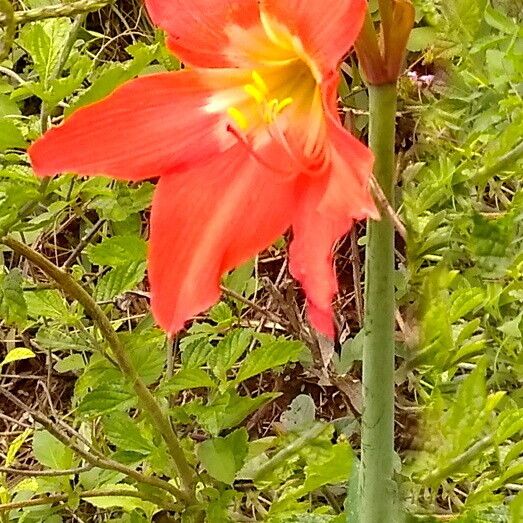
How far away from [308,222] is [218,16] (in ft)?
0.26

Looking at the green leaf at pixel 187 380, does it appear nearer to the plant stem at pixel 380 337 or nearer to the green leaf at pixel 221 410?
the green leaf at pixel 221 410

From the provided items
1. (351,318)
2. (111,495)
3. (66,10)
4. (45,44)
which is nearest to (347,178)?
(66,10)

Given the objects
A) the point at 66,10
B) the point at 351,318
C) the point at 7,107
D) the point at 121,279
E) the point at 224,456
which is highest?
the point at 66,10

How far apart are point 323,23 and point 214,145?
7 cm

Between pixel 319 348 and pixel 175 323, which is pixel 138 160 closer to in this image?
pixel 175 323

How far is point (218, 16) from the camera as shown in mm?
335

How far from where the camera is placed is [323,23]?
0.30m

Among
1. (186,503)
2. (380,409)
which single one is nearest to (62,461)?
(186,503)

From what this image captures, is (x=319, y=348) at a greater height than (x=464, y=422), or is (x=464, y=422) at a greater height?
(x=464, y=422)

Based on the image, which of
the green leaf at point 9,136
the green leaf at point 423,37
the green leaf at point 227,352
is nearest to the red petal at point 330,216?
the green leaf at point 423,37

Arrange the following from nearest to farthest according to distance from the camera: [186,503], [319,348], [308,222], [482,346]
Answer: [308,222] → [482,346] → [186,503] → [319,348]

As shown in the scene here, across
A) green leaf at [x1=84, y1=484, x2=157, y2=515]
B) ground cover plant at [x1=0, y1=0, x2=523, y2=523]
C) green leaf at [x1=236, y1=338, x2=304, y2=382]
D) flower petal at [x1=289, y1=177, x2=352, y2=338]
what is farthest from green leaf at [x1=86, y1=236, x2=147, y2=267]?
flower petal at [x1=289, y1=177, x2=352, y2=338]

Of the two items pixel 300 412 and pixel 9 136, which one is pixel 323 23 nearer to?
pixel 9 136

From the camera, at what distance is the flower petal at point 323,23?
289mm
